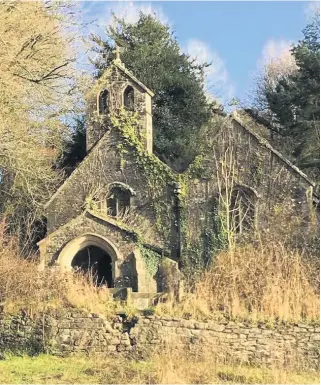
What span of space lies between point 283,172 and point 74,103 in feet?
26.7

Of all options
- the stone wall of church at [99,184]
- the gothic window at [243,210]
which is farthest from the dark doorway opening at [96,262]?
the gothic window at [243,210]

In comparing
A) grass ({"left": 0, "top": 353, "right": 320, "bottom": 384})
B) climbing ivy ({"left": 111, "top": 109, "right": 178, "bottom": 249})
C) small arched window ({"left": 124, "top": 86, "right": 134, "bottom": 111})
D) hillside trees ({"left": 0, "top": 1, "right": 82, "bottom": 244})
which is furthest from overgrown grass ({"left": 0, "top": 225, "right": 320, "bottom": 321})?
small arched window ({"left": 124, "top": 86, "right": 134, "bottom": 111})

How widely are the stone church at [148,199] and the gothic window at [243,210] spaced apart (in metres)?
0.04

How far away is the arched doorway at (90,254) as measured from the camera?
20438 mm

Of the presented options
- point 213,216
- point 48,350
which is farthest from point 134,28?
point 48,350

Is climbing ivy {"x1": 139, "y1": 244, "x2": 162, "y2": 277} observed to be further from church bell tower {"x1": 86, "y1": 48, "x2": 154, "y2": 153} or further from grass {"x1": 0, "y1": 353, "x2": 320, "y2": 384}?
grass {"x1": 0, "y1": 353, "x2": 320, "y2": 384}

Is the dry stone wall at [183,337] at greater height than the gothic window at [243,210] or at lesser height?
lesser

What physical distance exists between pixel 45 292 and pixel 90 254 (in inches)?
344

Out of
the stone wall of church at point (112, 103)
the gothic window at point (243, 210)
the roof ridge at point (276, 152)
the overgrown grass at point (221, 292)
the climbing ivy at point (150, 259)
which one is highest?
the stone wall of church at point (112, 103)

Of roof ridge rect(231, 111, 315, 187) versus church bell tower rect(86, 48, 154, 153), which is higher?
church bell tower rect(86, 48, 154, 153)

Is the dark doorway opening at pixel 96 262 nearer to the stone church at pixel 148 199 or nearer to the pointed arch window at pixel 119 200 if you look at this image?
the stone church at pixel 148 199

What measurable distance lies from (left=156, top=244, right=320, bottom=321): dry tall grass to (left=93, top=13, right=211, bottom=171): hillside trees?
12.8 m

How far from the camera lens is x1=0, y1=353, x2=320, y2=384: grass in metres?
10.4

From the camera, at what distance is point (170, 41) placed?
29.9m
